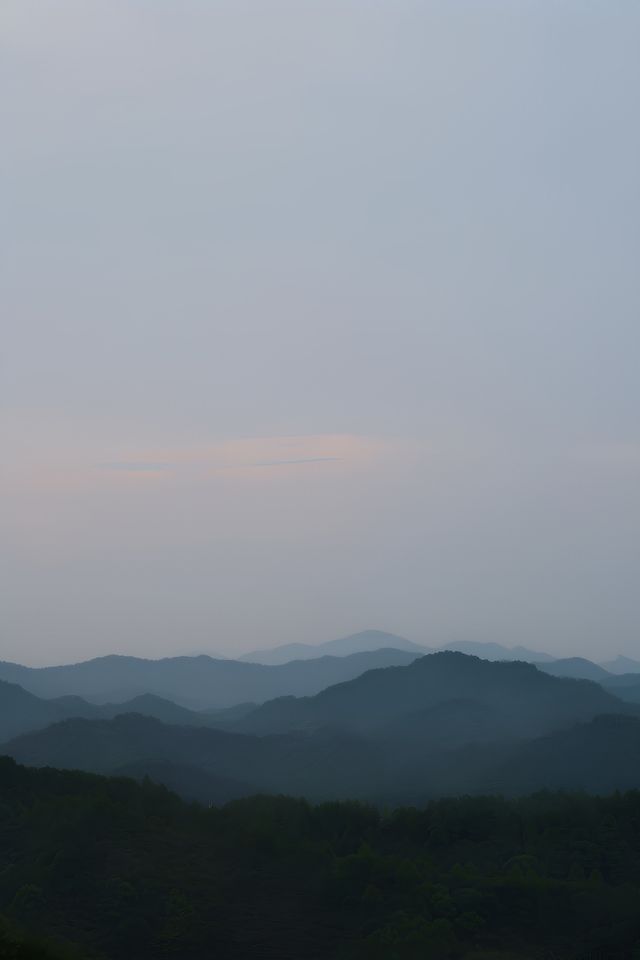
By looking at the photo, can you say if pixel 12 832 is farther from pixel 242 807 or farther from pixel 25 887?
pixel 242 807

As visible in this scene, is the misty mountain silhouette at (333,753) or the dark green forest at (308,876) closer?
the dark green forest at (308,876)

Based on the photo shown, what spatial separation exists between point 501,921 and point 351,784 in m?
90.2

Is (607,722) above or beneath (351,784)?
above

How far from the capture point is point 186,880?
178 feet

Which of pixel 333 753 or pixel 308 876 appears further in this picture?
pixel 333 753

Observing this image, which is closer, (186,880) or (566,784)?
(186,880)

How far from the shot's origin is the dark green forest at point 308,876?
155 feet

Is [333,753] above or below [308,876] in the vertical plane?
below

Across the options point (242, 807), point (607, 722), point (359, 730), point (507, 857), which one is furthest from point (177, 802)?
point (359, 730)

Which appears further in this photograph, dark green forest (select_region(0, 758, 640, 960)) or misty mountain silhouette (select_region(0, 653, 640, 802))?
misty mountain silhouette (select_region(0, 653, 640, 802))

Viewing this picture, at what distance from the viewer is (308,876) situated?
57.0m

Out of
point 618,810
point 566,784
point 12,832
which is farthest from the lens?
point 566,784

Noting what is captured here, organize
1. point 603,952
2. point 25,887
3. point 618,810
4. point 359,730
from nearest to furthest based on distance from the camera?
1. point 603,952
2. point 25,887
3. point 618,810
4. point 359,730

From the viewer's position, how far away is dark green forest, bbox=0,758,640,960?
47.1 m
